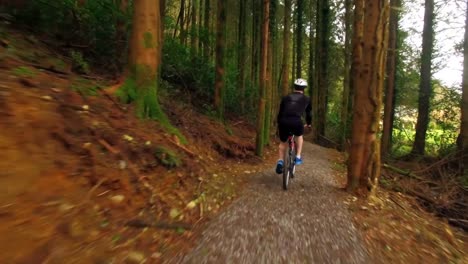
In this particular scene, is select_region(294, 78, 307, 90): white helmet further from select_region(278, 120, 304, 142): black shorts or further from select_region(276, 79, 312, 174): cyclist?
select_region(278, 120, 304, 142): black shorts

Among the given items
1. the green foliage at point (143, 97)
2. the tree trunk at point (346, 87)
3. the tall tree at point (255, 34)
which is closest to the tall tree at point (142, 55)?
the green foliage at point (143, 97)

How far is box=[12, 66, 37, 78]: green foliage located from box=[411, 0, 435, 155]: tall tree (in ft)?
51.0

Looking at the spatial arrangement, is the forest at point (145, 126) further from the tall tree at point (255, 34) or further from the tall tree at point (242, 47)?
the tall tree at point (255, 34)

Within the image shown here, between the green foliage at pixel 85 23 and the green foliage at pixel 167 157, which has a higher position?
the green foliage at pixel 85 23

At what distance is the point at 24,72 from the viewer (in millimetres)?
4496

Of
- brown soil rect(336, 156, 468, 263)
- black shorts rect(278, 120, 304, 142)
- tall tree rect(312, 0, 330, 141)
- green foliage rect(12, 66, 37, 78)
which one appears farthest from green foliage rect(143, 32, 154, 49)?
tall tree rect(312, 0, 330, 141)

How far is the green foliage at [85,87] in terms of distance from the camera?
16.9 feet

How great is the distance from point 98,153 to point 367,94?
15.5 feet

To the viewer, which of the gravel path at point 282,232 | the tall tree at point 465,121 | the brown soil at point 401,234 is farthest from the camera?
the tall tree at point 465,121

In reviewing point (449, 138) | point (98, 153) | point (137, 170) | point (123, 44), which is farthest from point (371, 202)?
point (449, 138)

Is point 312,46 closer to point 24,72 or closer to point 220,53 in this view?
point 220,53

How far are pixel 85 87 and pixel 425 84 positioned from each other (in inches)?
681

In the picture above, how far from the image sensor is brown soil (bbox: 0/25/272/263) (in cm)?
278

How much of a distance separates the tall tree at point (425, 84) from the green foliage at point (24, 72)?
612 inches
